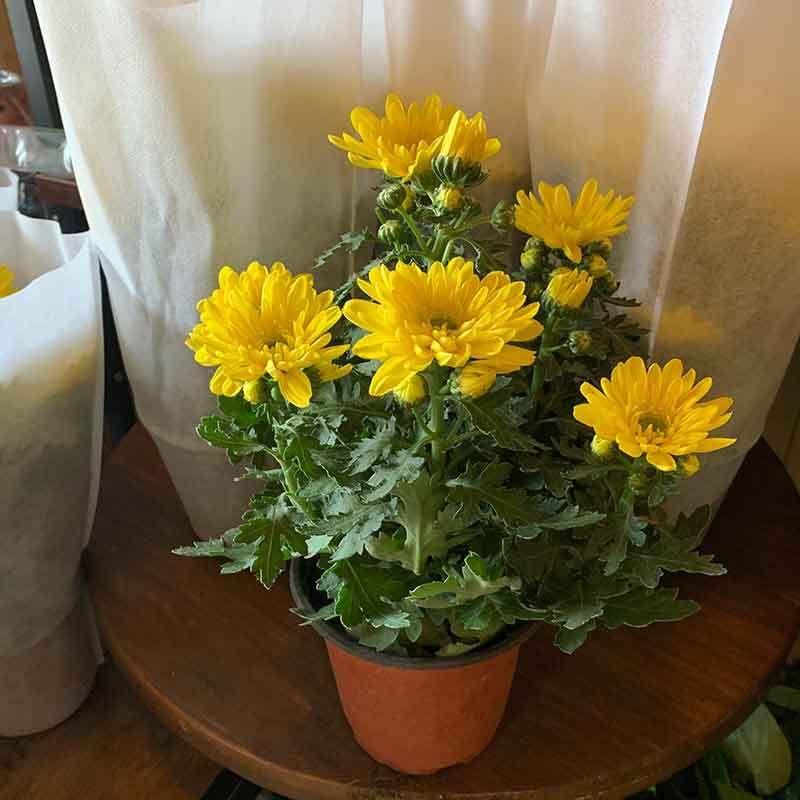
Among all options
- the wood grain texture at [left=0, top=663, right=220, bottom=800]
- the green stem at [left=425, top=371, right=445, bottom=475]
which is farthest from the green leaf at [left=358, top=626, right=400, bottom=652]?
the wood grain texture at [left=0, top=663, right=220, bottom=800]

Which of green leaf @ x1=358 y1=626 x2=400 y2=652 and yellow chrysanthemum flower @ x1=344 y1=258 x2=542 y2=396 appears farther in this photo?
green leaf @ x1=358 y1=626 x2=400 y2=652

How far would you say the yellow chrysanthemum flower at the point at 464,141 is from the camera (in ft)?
1.34

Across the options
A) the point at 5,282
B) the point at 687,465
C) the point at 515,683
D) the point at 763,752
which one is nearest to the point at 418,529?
the point at 687,465

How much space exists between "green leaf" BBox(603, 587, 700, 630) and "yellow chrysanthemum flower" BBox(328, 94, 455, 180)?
253 millimetres

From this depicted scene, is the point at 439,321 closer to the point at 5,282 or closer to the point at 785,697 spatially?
the point at 5,282

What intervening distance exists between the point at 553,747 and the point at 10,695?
1.47 ft

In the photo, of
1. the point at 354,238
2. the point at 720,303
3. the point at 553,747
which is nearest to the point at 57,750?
the point at 553,747

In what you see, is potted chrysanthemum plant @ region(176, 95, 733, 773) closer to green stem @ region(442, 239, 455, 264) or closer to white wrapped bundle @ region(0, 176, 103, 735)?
green stem @ region(442, 239, 455, 264)

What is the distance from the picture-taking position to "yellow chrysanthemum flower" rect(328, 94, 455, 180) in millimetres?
428

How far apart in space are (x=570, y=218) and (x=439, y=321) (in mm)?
148

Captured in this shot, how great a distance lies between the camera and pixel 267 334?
396mm

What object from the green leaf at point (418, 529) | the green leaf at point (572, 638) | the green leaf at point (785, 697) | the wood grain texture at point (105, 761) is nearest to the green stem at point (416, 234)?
the green leaf at point (418, 529)

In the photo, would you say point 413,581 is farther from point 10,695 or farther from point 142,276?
point 10,695

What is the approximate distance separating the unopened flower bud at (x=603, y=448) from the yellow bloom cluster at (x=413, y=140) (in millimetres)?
145
